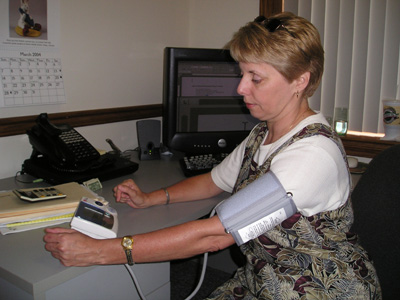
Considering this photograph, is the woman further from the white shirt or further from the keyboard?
the keyboard

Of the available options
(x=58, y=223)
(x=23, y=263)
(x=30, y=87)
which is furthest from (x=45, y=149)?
(x=23, y=263)

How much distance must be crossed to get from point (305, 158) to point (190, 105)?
893mm

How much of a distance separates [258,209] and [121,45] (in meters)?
1.25

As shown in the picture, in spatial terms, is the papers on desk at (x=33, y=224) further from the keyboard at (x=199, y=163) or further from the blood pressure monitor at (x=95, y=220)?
the keyboard at (x=199, y=163)

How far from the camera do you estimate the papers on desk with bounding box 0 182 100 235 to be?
1061 mm

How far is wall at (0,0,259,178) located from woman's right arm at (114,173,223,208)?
0.56 meters

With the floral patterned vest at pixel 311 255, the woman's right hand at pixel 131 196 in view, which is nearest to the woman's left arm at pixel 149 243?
the floral patterned vest at pixel 311 255

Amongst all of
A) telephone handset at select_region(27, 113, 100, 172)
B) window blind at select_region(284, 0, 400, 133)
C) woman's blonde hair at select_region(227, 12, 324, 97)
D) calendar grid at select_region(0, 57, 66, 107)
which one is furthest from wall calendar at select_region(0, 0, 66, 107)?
window blind at select_region(284, 0, 400, 133)

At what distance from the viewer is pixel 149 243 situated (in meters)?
0.97

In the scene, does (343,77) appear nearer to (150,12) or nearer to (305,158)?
(150,12)

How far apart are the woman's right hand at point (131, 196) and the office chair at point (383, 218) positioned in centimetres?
63

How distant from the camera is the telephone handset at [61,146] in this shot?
4.61ft

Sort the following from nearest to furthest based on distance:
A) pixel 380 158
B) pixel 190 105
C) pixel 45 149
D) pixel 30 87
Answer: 1. pixel 380 158
2. pixel 45 149
3. pixel 30 87
4. pixel 190 105

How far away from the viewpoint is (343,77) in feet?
6.29
